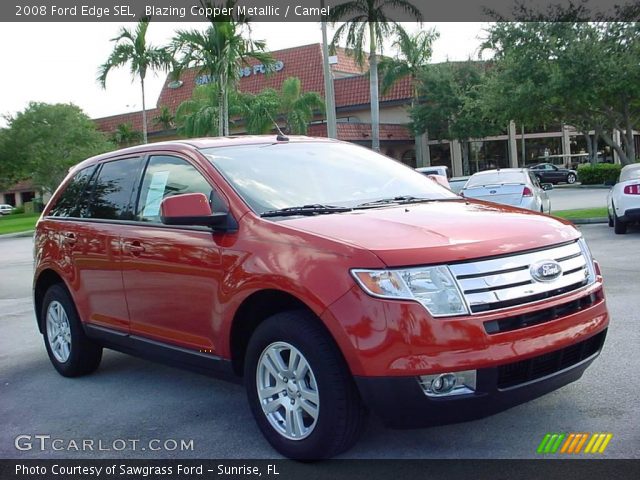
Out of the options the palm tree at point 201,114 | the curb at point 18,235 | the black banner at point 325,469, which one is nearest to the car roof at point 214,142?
the black banner at point 325,469

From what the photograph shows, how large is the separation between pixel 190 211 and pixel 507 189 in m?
12.2

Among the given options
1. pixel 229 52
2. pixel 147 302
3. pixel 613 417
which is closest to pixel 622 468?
pixel 613 417

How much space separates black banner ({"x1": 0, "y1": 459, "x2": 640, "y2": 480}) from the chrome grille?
854 mm

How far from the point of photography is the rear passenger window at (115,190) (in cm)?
564

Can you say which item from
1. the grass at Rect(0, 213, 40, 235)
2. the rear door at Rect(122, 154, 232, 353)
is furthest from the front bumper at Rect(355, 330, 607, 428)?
the grass at Rect(0, 213, 40, 235)

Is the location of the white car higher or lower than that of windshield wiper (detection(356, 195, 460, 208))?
lower

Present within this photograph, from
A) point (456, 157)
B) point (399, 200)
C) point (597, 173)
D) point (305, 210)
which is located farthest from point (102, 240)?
point (456, 157)

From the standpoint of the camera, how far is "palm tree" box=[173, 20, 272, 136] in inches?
900

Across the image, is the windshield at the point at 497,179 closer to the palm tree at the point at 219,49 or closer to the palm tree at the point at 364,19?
the palm tree at the point at 219,49

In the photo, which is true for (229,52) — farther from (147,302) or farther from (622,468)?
(622,468)

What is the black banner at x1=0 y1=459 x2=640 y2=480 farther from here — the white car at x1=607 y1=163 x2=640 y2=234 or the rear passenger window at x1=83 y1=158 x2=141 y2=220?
the white car at x1=607 y1=163 x2=640 y2=234

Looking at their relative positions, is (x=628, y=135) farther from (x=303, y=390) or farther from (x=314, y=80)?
(x=303, y=390)

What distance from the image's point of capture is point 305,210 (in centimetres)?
449

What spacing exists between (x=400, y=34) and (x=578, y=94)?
22.4 feet
